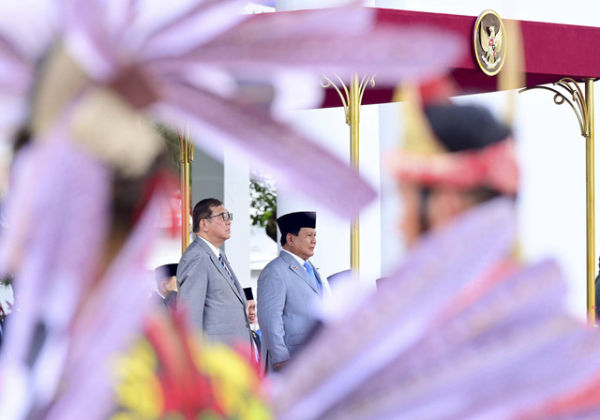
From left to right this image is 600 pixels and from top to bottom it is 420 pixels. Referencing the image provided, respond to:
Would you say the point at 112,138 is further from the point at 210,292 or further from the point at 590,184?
the point at 590,184

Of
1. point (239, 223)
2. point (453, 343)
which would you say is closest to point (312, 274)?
point (453, 343)

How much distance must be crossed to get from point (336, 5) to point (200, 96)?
0.05 meters

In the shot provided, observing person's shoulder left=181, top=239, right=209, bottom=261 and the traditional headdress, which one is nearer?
the traditional headdress

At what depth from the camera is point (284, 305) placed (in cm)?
315

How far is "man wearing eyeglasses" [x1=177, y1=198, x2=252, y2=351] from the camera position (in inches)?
123

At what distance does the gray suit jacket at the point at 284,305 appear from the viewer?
3.07 m

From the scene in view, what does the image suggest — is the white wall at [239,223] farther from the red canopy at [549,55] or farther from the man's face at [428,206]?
the man's face at [428,206]

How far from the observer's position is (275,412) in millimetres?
327

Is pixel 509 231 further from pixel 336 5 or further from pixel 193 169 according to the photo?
pixel 193 169

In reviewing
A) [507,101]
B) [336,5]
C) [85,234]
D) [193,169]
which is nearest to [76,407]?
[85,234]

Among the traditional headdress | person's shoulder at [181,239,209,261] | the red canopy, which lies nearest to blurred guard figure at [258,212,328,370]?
person's shoulder at [181,239,209,261]

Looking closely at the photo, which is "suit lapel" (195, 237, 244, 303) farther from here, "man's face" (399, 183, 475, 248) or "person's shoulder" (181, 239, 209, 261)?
"man's face" (399, 183, 475, 248)

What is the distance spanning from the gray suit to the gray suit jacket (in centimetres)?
11

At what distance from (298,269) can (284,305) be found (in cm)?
15
